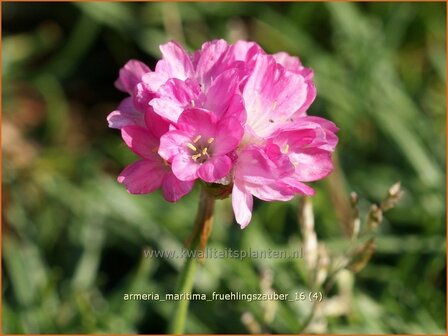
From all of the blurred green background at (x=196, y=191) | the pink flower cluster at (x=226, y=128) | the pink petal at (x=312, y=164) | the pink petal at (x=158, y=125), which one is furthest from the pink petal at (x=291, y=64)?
the blurred green background at (x=196, y=191)

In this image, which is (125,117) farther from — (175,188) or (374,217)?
(374,217)

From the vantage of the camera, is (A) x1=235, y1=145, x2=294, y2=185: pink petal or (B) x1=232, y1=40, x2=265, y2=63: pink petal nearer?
(A) x1=235, y1=145, x2=294, y2=185: pink petal

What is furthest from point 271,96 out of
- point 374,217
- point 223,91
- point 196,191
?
point 196,191

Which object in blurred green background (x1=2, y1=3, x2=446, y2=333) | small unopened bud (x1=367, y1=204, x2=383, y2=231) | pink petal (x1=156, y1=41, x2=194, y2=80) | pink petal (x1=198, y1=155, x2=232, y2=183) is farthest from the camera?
blurred green background (x1=2, y1=3, x2=446, y2=333)

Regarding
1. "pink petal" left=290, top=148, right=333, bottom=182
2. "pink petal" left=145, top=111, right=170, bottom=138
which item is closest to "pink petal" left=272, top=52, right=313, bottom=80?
"pink petal" left=290, top=148, right=333, bottom=182

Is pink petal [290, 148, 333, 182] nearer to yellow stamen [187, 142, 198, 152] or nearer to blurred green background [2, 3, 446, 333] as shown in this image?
yellow stamen [187, 142, 198, 152]

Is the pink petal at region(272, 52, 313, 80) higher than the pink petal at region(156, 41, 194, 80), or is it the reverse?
the pink petal at region(272, 52, 313, 80)

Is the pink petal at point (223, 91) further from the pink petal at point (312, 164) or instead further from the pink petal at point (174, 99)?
the pink petal at point (312, 164)
